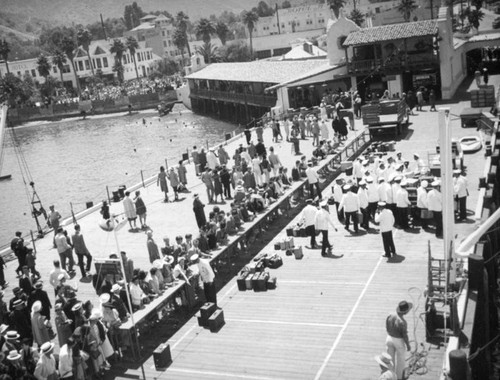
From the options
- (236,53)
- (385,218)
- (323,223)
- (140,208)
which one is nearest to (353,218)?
(323,223)

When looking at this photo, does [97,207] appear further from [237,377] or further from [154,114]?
[154,114]

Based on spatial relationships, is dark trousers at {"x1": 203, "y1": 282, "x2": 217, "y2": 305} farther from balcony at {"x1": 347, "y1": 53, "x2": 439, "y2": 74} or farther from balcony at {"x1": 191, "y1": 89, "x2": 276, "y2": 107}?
balcony at {"x1": 191, "y1": 89, "x2": 276, "y2": 107}

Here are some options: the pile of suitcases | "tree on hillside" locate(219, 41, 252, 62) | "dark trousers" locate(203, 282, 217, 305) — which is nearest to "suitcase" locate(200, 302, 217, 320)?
the pile of suitcases

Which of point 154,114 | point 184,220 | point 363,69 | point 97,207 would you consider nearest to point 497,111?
point 363,69

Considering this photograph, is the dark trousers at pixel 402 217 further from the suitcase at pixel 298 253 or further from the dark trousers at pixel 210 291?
the dark trousers at pixel 210 291

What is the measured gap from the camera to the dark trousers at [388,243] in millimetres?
16781

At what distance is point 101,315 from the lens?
41.9 ft

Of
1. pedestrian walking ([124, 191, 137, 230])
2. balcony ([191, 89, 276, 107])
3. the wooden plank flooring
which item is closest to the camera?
the wooden plank flooring

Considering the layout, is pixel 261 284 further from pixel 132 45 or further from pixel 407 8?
pixel 132 45

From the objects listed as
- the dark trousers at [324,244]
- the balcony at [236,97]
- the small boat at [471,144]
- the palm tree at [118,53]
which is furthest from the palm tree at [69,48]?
the dark trousers at [324,244]

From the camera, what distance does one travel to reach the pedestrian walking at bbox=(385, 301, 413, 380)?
1074cm

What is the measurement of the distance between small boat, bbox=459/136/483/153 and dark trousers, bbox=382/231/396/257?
12.8 metres

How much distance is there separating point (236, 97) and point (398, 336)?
5841cm

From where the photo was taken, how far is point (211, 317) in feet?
47.2
